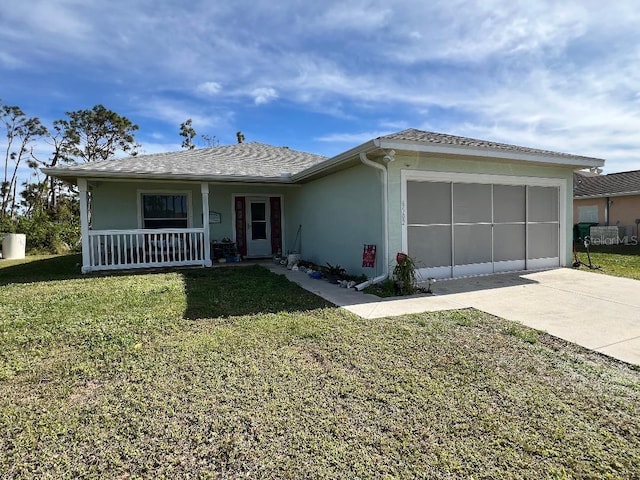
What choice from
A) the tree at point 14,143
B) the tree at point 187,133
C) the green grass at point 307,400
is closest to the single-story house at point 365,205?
the green grass at point 307,400

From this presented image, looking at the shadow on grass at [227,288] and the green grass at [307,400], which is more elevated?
the shadow on grass at [227,288]

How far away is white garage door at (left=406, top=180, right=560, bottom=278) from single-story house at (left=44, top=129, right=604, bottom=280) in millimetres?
24

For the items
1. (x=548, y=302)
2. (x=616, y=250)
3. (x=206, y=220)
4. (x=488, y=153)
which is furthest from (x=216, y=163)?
(x=616, y=250)

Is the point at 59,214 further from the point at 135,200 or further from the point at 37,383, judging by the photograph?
the point at 37,383

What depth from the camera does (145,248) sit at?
1019 cm

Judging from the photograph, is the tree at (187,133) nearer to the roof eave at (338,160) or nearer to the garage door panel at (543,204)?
the roof eave at (338,160)

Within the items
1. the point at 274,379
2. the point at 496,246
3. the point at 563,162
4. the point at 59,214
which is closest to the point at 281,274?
the point at 496,246

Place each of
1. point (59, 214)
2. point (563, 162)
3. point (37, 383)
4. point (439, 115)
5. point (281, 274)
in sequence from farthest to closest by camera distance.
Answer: point (59, 214), point (439, 115), point (281, 274), point (563, 162), point (37, 383)

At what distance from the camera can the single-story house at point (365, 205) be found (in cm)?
691

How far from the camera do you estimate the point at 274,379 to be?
291cm

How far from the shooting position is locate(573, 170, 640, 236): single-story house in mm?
17203

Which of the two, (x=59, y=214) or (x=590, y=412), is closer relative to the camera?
(x=590, y=412)

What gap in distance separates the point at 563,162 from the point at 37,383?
9.58 meters

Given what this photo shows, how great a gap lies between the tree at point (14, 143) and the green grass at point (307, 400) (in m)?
23.4
